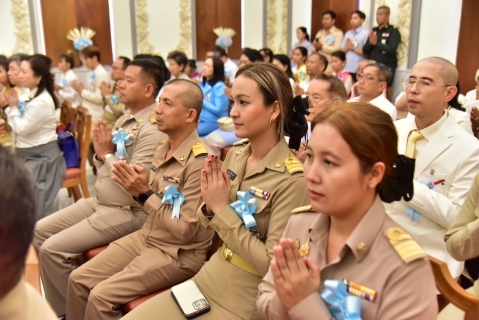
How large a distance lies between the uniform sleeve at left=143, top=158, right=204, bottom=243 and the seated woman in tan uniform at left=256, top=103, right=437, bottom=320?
0.75m

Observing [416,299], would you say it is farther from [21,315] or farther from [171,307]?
[171,307]

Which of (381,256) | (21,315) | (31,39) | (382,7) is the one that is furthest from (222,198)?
(31,39)

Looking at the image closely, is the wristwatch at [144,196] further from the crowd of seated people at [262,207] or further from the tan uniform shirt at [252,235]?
the tan uniform shirt at [252,235]

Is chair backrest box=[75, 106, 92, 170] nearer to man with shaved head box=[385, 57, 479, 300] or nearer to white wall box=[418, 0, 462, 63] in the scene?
man with shaved head box=[385, 57, 479, 300]

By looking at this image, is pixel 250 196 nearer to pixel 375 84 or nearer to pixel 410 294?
pixel 410 294

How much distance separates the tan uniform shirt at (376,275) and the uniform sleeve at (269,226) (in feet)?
0.89

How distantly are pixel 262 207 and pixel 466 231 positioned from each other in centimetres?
74

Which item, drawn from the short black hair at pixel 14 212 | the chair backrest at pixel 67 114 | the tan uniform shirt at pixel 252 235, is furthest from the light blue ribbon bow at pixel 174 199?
the chair backrest at pixel 67 114

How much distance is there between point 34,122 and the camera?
3.29m

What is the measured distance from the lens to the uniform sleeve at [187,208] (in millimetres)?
1873

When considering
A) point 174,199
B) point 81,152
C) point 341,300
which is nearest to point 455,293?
point 341,300

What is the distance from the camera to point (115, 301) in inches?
71.4

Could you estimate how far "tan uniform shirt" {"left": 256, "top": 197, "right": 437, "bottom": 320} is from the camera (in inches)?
38.9

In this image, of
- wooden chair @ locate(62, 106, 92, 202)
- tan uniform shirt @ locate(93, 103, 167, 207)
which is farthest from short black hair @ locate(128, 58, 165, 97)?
wooden chair @ locate(62, 106, 92, 202)
